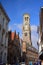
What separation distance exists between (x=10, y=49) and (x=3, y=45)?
4.06m

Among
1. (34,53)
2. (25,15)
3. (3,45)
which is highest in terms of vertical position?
(25,15)

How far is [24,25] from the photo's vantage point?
65188mm

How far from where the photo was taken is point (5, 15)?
19859mm

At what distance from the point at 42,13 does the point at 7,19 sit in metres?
3.91

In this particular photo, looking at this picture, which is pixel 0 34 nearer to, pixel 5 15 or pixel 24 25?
pixel 5 15

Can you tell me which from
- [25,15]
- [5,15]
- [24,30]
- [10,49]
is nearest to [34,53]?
[24,30]

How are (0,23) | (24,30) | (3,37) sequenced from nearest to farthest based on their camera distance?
(0,23) → (3,37) → (24,30)

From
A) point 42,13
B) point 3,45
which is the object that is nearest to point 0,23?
point 3,45

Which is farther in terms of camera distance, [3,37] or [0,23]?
[3,37]

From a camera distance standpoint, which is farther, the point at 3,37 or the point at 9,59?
the point at 9,59

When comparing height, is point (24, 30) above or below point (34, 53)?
above

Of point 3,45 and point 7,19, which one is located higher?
point 7,19

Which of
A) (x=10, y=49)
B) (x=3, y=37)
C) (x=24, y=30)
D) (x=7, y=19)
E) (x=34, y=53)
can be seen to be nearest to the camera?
(x=3, y=37)

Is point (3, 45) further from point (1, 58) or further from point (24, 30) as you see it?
point (24, 30)
